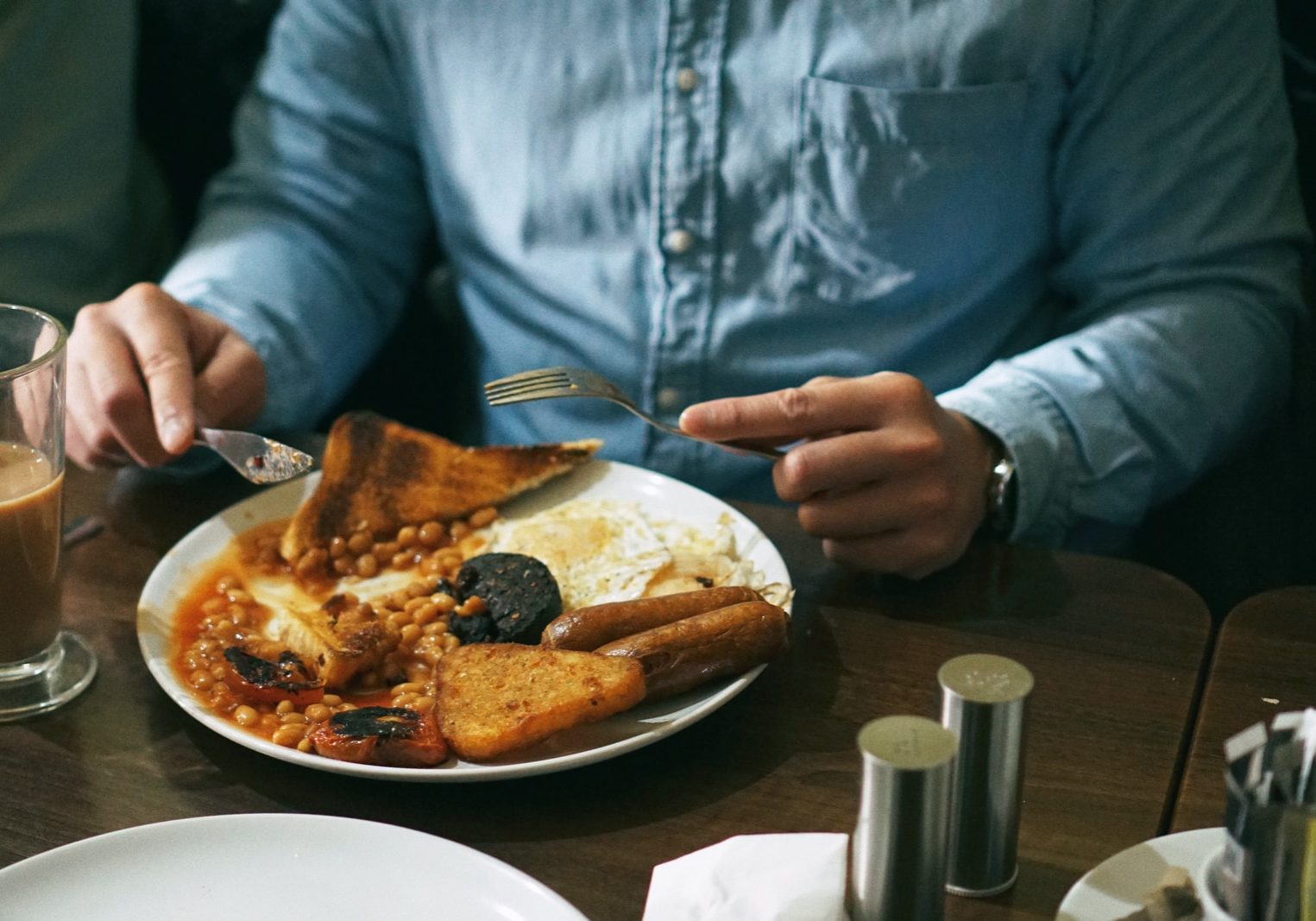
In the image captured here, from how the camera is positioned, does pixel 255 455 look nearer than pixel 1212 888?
No

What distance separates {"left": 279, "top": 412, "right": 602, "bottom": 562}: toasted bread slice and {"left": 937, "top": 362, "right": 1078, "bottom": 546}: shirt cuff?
44cm

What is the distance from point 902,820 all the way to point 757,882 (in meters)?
0.11

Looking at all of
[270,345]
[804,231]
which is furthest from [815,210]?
[270,345]

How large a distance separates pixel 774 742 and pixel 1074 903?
12.0 inches

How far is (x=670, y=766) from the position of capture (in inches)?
41.0

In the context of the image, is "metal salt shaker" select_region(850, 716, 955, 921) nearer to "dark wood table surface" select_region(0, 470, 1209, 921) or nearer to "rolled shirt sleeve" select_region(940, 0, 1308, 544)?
"dark wood table surface" select_region(0, 470, 1209, 921)

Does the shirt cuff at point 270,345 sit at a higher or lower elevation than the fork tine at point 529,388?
lower

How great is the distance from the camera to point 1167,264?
1.66 meters

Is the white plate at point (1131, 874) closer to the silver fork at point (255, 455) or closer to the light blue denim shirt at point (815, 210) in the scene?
the light blue denim shirt at point (815, 210)

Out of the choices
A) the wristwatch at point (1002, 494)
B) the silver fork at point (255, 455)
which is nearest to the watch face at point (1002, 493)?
the wristwatch at point (1002, 494)

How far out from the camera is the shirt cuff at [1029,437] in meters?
1.45

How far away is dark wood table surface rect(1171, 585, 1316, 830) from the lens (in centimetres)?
99

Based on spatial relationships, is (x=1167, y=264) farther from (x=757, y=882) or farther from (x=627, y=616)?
(x=757, y=882)

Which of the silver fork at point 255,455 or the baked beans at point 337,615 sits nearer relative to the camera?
the baked beans at point 337,615
